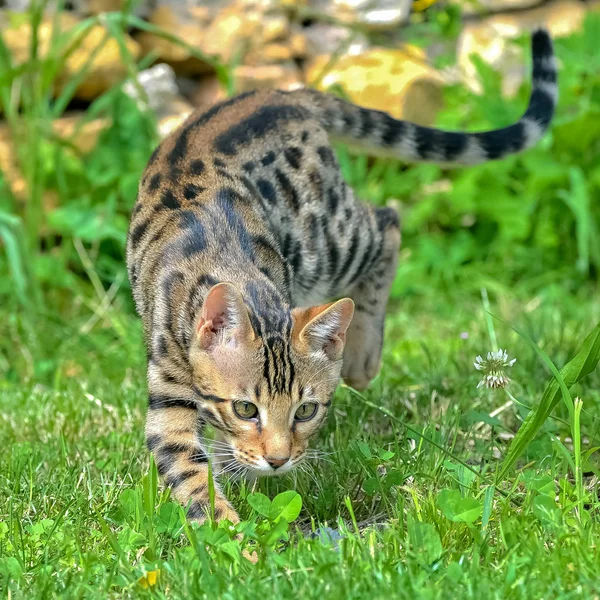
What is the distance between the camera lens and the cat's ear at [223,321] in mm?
2879

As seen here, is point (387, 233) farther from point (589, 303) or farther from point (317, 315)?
point (589, 303)

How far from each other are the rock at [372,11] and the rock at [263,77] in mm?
685

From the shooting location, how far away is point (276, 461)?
289 centimetres

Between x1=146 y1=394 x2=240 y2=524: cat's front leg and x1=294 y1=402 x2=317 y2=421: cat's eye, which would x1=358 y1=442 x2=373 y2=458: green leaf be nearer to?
x1=294 y1=402 x2=317 y2=421: cat's eye

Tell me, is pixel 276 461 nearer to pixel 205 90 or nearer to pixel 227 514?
pixel 227 514

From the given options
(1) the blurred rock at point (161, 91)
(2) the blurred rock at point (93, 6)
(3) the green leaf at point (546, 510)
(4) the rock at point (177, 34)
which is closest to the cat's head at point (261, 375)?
(3) the green leaf at point (546, 510)

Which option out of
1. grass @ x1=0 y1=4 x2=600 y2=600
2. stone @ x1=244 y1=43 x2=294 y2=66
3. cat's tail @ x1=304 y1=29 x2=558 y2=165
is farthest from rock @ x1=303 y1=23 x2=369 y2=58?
cat's tail @ x1=304 y1=29 x2=558 y2=165

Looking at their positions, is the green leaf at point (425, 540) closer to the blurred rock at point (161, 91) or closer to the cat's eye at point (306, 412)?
the cat's eye at point (306, 412)

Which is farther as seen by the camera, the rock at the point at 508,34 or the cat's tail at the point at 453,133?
the rock at the point at 508,34

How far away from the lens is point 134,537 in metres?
2.65

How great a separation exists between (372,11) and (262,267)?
5.12 meters

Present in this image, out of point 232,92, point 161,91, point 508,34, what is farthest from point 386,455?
point 508,34

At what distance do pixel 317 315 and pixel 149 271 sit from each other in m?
0.78

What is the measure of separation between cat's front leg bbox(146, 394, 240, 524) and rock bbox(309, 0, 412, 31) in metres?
5.39
